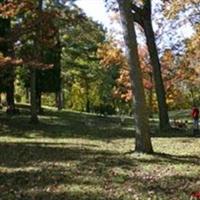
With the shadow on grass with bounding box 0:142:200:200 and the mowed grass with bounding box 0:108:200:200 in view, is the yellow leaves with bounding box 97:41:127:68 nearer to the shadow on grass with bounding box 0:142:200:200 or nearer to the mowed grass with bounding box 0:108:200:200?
the mowed grass with bounding box 0:108:200:200

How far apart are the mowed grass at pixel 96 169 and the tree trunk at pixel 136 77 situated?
611 mm

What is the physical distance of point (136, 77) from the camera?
695 inches

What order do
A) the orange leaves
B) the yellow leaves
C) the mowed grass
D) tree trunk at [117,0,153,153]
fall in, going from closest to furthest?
the mowed grass, tree trunk at [117,0,153,153], the orange leaves, the yellow leaves

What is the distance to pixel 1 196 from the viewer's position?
11.4 meters

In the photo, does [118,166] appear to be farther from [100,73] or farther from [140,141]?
[100,73]

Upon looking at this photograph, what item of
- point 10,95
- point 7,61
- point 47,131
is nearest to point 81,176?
point 47,131

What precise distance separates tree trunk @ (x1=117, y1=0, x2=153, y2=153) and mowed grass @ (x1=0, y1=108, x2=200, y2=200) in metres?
0.61

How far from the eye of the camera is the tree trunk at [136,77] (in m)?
17.6

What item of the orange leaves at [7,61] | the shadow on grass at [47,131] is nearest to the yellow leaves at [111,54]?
the shadow on grass at [47,131]

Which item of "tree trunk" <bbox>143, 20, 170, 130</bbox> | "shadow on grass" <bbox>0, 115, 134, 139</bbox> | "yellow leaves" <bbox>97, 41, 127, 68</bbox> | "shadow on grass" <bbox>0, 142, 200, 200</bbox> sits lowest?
"shadow on grass" <bbox>0, 142, 200, 200</bbox>

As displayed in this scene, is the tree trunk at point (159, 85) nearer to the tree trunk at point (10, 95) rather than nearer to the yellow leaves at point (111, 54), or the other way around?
the tree trunk at point (10, 95)

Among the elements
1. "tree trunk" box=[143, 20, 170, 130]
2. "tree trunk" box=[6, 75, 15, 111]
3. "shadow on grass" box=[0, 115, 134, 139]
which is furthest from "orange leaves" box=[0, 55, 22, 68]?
"tree trunk" box=[6, 75, 15, 111]

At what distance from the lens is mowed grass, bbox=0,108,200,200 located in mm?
11617

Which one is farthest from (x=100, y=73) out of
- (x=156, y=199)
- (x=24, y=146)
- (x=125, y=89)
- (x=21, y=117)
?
(x=156, y=199)
